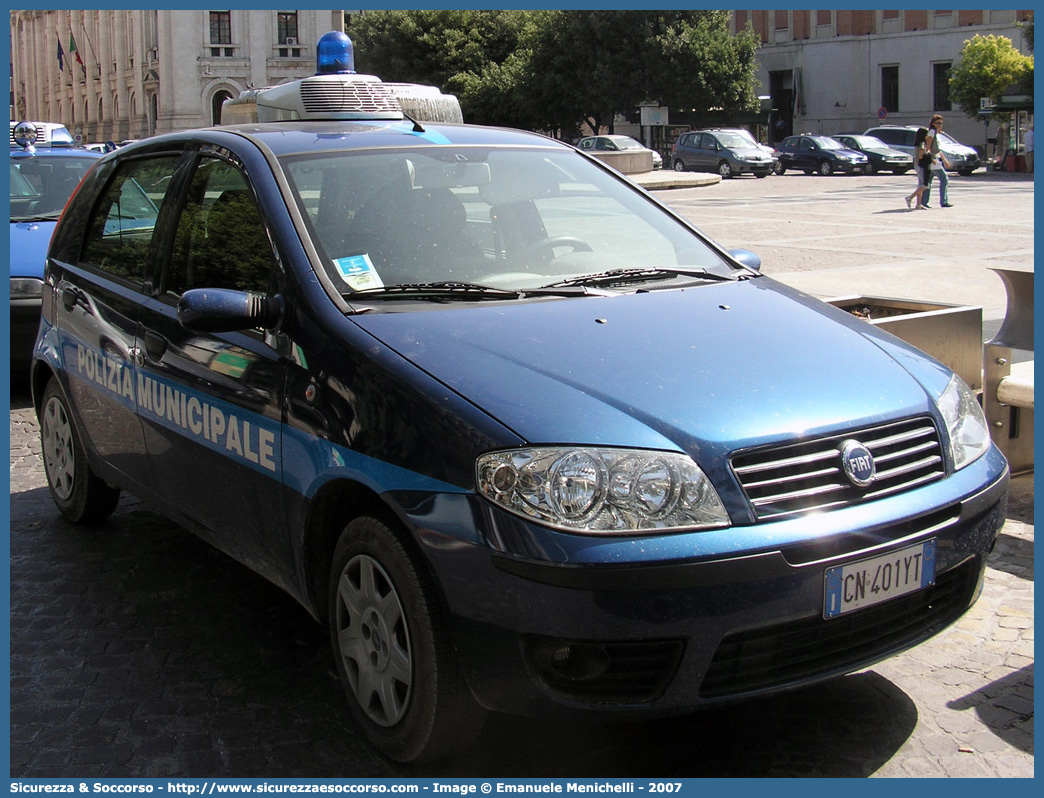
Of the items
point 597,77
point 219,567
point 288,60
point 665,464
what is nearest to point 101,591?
point 219,567

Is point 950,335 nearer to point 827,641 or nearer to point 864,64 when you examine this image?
point 827,641

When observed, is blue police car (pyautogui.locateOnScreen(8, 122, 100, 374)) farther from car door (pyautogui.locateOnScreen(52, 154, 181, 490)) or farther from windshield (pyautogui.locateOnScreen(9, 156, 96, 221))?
car door (pyautogui.locateOnScreen(52, 154, 181, 490))

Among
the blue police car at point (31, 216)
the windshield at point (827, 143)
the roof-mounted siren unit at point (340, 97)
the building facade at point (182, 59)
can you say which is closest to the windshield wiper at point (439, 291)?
the roof-mounted siren unit at point (340, 97)

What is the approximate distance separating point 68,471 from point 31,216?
4695mm

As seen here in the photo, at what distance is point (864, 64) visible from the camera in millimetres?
62844

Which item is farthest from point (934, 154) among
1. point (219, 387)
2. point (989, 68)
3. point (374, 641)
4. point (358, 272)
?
point (989, 68)

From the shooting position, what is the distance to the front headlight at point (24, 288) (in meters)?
7.89

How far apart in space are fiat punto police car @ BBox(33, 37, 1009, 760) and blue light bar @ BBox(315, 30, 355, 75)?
5.49 m

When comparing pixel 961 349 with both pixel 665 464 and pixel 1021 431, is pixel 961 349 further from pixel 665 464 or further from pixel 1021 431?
pixel 665 464

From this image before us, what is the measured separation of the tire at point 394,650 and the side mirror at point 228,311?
2.25ft

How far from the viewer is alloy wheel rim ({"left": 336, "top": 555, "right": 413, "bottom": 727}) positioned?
2945mm

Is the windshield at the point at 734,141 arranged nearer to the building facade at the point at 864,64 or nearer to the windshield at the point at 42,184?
the building facade at the point at 864,64

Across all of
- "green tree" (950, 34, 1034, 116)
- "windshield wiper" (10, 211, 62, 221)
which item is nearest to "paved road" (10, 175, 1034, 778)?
"windshield wiper" (10, 211, 62, 221)

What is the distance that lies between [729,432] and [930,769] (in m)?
1.06
